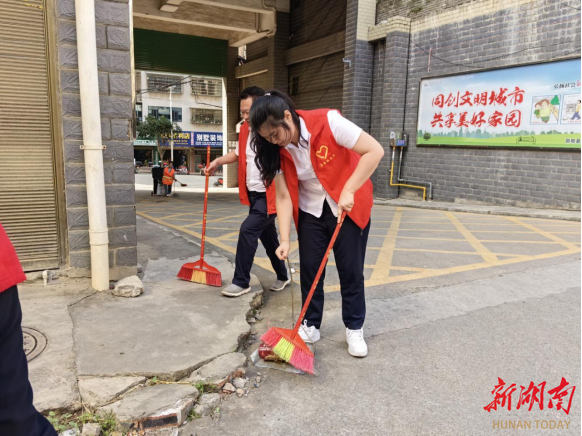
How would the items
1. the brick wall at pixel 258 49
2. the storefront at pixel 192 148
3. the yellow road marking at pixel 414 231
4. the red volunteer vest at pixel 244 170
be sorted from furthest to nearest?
the storefront at pixel 192 148, the brick wall at pixel 258 49, the yellow road marking at pixel 414 231, the red volunteer vest at pixel 244 170

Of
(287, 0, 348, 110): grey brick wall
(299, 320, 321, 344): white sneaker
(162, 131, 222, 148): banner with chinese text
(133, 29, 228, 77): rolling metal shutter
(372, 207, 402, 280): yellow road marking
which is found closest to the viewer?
(299, 320, 321, 344): white sneaker

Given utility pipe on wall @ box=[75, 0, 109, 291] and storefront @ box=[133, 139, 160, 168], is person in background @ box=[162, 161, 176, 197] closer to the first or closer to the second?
utility pipe on wall @ box=[75, 0, 109, 291]

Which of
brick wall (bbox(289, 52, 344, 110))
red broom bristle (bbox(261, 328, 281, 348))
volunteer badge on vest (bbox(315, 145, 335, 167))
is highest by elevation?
brick wall (bbox(289, 52, 344, 110))

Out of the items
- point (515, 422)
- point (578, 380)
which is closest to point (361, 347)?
point (515, 422)

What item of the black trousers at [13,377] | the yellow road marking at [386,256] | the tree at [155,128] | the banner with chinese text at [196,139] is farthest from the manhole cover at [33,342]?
the banner with chinese text at [196,139]

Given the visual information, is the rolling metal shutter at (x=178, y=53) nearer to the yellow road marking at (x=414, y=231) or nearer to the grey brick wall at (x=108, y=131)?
the yellow road marking at (x=414, y=231)

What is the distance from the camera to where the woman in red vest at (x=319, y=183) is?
2600 millimetres

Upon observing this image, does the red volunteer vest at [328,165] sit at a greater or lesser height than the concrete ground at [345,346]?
greater

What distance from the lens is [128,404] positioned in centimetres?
230

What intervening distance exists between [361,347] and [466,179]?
9818 millimetres

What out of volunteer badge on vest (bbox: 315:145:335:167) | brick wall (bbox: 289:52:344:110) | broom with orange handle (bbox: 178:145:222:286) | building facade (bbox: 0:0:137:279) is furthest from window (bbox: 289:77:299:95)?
volunteer badge on vest (bbox: 315:145:335:167)

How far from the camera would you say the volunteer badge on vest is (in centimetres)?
269

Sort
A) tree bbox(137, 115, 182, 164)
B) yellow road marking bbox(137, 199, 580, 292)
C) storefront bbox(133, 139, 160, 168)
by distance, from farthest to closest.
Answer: storefront bbox(133, 139, 160, 168)
tree bbox(137, 115, 182, 164)
yellow road marking bbox(137, 199, 580, 292)

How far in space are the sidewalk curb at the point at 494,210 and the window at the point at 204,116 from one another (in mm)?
35155
